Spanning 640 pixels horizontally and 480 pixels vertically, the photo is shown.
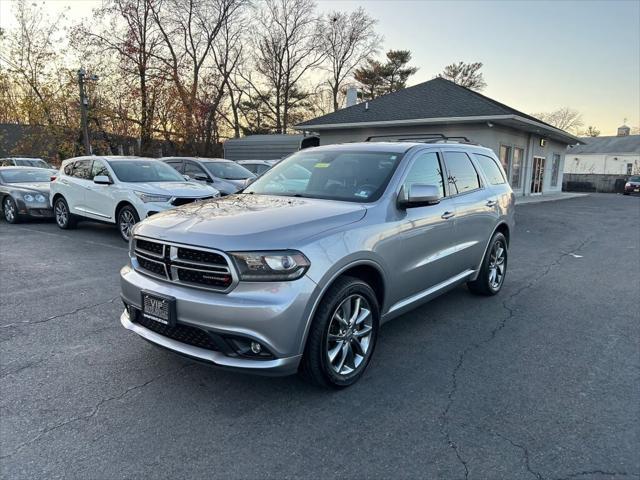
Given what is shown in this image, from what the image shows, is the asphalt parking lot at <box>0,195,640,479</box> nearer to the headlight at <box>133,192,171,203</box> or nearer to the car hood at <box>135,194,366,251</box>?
the car hood at <box>135,194,366,251</box>

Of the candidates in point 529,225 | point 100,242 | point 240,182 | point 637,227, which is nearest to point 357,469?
point 100,242

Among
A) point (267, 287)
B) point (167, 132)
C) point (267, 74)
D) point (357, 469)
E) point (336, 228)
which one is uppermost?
point (267, 74)

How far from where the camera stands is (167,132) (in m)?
25.5

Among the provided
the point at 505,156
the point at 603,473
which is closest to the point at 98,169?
the point at 603,473

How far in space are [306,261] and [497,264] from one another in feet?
12.1

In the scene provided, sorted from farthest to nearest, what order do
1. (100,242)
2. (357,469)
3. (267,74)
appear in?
1. (267,74)
2. (100,242)
3. (357,469)

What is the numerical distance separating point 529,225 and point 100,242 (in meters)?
11.2

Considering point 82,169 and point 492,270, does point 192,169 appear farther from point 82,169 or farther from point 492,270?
point 492,270

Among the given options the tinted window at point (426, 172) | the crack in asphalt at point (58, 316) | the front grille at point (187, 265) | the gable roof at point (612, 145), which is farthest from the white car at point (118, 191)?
the gable roof at point (612, 145)

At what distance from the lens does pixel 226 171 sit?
1211 centimetres

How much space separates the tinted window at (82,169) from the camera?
9.22 meters

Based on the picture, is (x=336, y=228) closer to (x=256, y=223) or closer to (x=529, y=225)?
(x=256, y=223)

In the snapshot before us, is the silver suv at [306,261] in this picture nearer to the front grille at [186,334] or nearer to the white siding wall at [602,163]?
the front grille at [186,334]

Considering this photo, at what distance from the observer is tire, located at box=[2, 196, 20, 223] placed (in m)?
10.6
